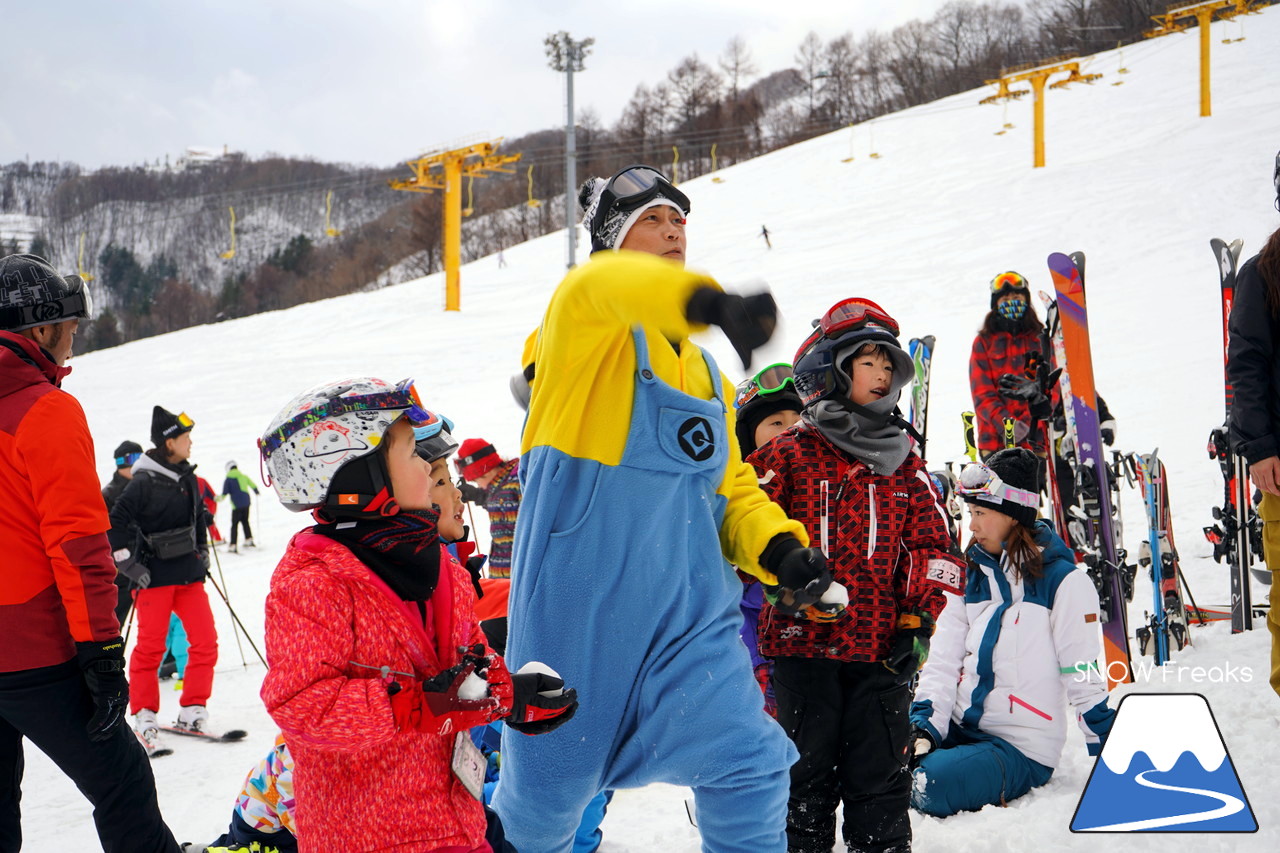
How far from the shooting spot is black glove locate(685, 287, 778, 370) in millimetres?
1568

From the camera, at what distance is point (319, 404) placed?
77.7 inches

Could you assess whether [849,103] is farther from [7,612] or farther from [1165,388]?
[7,612]

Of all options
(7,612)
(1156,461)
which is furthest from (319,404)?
(1156,461)

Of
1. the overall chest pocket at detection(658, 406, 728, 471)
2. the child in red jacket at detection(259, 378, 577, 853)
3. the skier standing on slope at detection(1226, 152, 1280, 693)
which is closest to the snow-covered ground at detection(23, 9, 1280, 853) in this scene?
the overall chest pocket at detection(658, 406, 728, 471)

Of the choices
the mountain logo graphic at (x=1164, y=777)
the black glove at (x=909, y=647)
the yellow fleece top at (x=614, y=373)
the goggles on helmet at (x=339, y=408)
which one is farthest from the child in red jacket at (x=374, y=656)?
the mountain logo graphic at (x=1164, y=777)

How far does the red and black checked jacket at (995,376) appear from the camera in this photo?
5984mm

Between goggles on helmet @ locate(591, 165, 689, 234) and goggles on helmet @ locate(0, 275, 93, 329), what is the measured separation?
1658 mm

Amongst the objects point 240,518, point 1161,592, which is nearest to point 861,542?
point 1161,592

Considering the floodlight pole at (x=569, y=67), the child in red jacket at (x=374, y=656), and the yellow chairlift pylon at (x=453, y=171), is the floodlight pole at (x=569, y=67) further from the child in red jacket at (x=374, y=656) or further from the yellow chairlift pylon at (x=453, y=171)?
the child in red jacket at (x=374, y=656)

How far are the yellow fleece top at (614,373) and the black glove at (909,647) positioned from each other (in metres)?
0.74

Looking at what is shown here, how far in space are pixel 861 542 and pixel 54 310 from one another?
8.54 ft

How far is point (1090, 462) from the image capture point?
5.16m

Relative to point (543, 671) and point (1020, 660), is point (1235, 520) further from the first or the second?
point (543, 671)

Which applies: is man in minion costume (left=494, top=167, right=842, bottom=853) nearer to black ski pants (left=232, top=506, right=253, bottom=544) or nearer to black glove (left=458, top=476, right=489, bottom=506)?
black glove (left=458, top=476, right=489, bottom=506)
